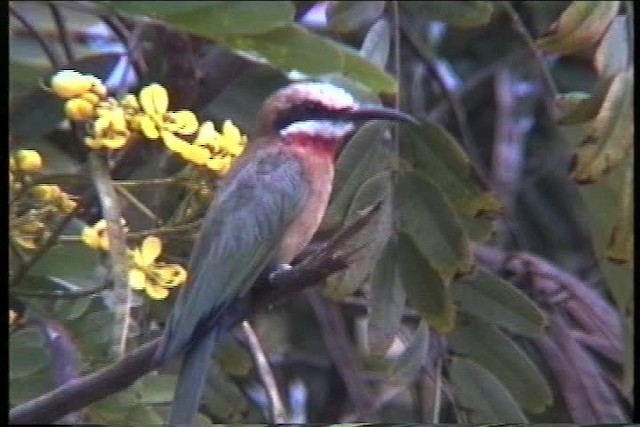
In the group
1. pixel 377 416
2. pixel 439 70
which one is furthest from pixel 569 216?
pixel 377 416

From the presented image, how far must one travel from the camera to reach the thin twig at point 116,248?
2.77 feet

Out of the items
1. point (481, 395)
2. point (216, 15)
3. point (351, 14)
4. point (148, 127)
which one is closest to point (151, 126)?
point (148, 127)

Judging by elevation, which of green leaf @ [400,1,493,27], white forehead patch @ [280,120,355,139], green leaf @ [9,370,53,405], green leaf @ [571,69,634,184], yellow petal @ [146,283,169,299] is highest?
white forehead patch @ [280,120,355,139]

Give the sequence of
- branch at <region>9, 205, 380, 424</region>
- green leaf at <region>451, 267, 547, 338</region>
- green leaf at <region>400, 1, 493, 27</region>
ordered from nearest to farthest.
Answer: branch at <region>9, 205, 380, 424</region>, green leaf at <region>451, 267, 547, 338</region>, green leaf at <region>400, 1, 493, 27</region>

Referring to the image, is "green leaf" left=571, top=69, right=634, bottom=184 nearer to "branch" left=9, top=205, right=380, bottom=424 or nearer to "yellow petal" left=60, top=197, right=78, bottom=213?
"branch" left=9, top=205, right=380, bottom=424

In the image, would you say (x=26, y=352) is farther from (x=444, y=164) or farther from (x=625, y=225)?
(x=625, y=225)

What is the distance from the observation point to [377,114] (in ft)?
2.88

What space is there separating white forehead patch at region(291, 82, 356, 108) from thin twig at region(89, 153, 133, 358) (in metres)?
0.15

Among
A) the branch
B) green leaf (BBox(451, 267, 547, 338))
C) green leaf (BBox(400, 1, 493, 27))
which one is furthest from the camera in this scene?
green leaf (BBox(400, 1, 493, 27))

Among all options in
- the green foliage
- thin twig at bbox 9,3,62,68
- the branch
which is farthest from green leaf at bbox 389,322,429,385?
thin twig at bbox 9,3,62,68

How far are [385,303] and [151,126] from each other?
21 centimetres

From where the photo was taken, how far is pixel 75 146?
2.93ft

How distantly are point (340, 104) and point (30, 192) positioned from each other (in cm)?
23

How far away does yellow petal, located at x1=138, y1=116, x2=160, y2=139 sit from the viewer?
2.83 ft
